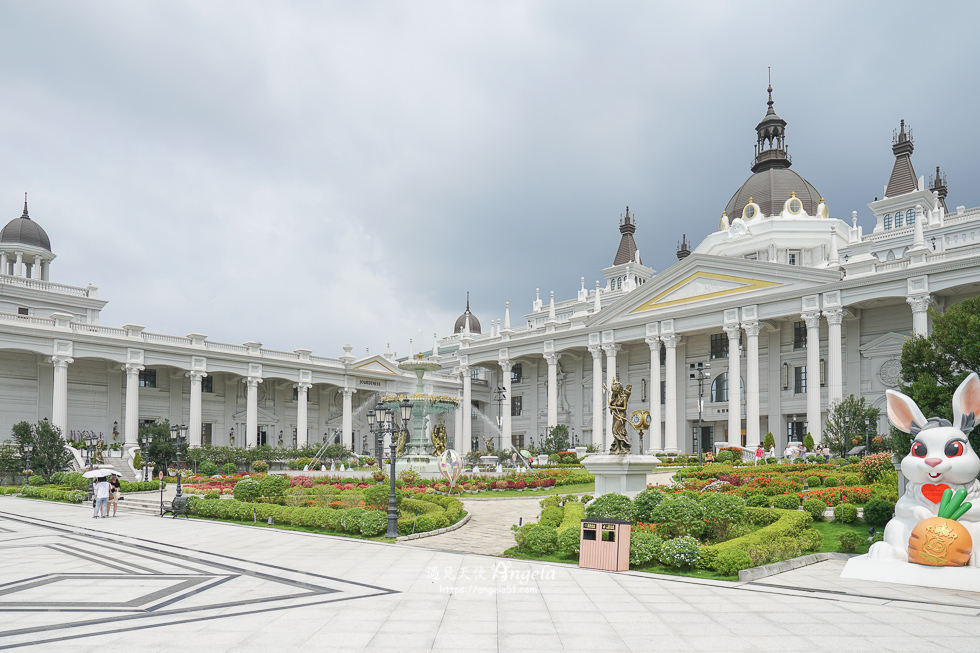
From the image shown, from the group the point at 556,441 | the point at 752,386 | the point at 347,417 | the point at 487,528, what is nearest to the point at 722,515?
the point at 487,528

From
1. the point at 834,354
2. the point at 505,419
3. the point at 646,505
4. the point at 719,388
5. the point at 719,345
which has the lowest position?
the point at 505,419

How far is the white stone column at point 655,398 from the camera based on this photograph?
48.4 metres

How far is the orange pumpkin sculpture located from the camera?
11211 mm

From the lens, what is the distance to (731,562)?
38.8 feet

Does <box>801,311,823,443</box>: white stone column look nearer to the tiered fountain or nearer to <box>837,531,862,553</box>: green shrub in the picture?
the tiered fountain

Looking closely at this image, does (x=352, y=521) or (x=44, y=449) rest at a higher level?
(x=44, y=449)

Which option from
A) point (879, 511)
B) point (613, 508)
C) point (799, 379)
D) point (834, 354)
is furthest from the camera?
point (799, 379)

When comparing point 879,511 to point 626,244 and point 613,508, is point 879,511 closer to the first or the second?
point 613,508

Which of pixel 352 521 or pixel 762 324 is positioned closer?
pixel 352 521

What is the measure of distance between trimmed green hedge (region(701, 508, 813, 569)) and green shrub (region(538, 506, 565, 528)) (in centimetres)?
428

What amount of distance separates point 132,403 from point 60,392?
431 cm

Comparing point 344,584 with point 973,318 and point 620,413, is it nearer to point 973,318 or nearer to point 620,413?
point 620,413

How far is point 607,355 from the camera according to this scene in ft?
171

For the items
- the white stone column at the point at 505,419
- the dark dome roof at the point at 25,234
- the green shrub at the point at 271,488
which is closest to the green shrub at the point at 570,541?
the green shrub at the point at 271,488
